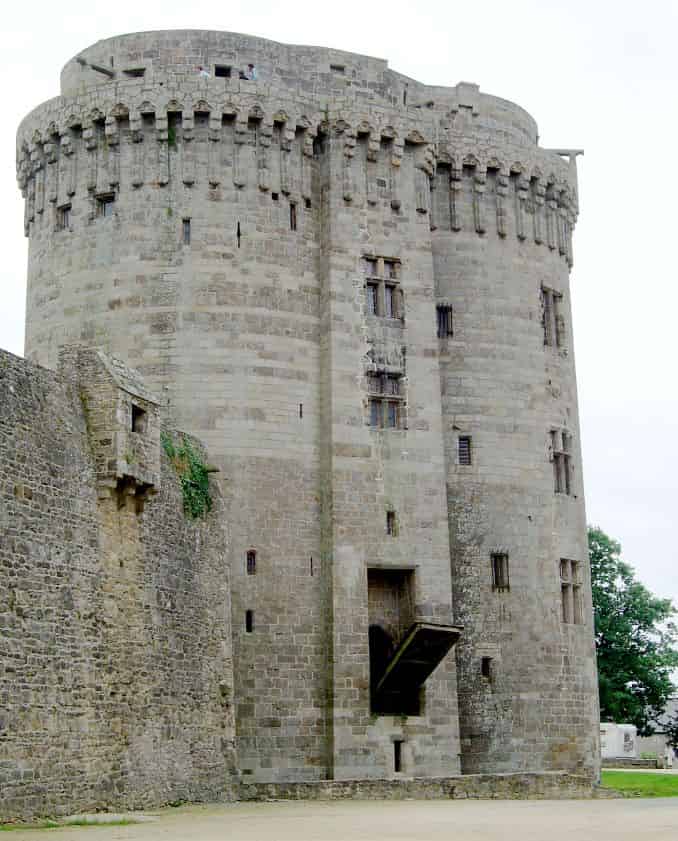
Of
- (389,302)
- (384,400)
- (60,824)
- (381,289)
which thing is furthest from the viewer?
(389,302)

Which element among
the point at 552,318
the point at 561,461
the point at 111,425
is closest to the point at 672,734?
the point at 561,461

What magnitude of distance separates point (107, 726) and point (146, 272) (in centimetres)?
→ 1495

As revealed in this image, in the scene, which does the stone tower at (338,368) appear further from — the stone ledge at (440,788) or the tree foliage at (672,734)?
the tree foliage at (672,734)

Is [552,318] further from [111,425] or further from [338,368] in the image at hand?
[111,425]

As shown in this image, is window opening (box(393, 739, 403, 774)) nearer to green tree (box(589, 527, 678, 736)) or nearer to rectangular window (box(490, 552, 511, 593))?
rectangular window (box(490, 552, 511, 593))

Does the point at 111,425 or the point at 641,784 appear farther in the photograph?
the point at 641,784

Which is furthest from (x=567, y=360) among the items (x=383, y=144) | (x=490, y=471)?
(x=383, y=144)

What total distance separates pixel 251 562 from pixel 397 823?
40.8 ft

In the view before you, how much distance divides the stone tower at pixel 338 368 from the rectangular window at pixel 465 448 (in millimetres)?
159

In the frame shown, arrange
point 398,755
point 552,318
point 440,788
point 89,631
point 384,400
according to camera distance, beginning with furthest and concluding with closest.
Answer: point 552,318
point 384,400
point 398,755
point 440,788
point 89,631

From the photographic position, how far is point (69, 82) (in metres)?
42.2

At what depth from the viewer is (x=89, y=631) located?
2602cm

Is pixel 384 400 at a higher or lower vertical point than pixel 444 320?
lower

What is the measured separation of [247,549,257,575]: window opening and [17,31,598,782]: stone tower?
63 millimetres
